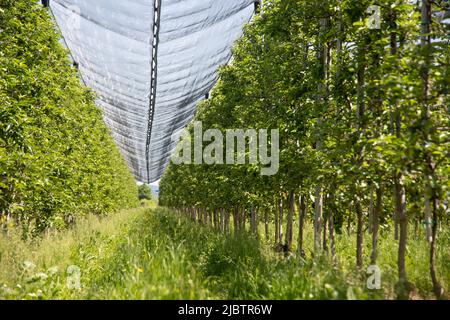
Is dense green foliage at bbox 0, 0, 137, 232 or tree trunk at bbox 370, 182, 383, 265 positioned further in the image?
dense green foliage at bbox 0, 0, 137, 232

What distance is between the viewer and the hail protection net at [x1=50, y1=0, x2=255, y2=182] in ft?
28.5

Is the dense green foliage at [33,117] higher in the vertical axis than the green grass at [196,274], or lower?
higher

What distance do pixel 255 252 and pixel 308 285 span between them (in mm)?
2484

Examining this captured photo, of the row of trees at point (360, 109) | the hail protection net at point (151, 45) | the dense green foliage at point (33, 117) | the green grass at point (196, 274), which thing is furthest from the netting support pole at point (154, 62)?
the green grass at point (196, 274)

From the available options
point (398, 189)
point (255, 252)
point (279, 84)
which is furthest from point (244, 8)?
point (398, 189)

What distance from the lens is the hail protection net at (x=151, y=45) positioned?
8688 millimetres
